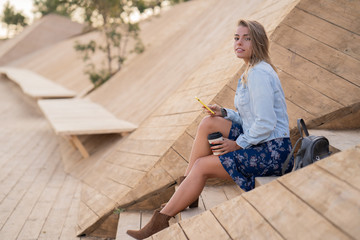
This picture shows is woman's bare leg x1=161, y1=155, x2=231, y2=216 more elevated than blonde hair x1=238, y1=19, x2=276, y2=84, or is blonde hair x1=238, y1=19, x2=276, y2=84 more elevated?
blonde hair x1=238, y1=19, x2=276, y2=84

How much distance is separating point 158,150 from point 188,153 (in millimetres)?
383

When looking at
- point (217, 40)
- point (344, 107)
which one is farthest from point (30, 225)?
point (217, 40)

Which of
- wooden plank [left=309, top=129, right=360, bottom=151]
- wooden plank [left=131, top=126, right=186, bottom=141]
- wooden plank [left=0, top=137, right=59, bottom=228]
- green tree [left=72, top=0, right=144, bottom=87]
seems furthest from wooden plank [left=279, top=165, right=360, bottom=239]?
green tree [left=72, top=0, right=144, bottom=87]

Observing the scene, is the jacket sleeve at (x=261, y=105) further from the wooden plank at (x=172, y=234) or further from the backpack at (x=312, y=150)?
the wooden plank at (x=172, y=234)

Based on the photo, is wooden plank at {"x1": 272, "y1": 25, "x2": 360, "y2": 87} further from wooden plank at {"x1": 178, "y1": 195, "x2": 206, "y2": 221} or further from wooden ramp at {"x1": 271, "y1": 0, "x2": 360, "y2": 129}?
wooden plank at {"x1": 178, "y1": 195, "x2": 206, "y2": 221}

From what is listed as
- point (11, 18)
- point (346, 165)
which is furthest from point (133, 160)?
point (11, 18)

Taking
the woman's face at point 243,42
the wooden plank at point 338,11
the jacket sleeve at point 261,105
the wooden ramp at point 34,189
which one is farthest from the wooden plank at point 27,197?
the wooden plank at point 338,11

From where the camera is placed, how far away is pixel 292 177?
211 cm

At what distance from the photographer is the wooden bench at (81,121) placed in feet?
17.0

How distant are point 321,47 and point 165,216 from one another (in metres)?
2.21

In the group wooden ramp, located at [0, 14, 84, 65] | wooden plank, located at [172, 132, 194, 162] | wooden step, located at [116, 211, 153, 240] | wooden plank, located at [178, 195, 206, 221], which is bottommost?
wooden ramp, located at [0, 14, 84, 65]

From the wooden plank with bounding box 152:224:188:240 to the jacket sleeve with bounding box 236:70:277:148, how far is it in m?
0.70

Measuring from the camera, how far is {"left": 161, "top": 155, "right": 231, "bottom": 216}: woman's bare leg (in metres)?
2.64

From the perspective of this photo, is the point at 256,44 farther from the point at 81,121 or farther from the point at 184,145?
the point at 81,121
